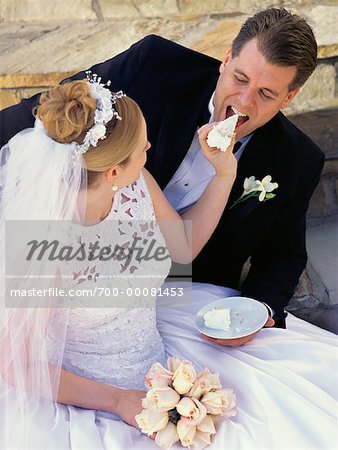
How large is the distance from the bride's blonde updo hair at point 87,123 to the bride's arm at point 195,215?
0.40m

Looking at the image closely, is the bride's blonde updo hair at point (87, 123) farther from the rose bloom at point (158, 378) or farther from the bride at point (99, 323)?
the rose bloom at point (158, 378)

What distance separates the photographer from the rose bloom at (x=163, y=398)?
1668mm

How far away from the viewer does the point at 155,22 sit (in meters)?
3.45

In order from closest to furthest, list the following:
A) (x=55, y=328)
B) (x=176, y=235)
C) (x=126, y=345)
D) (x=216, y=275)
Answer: (x=55, y=328)
(x=126, y=345)
(x=176, y=235)
(x=216, y=275)

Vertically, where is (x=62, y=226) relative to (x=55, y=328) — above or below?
above

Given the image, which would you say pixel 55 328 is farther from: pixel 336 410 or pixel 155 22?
pixel 155 22

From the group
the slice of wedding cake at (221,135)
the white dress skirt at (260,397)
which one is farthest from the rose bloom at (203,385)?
the slice of wedding cake at (221,135)

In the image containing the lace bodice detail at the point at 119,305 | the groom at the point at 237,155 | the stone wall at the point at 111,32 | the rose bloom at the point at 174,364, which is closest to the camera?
the rose bloom at the point at 174,364

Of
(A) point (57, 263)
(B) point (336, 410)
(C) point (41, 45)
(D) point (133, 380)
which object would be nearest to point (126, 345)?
(D) point (133, 380)

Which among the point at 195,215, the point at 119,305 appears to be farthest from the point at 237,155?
the point at 119,305

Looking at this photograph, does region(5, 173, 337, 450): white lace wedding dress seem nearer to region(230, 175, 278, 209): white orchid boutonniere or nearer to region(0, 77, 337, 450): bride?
region(0, 77, 337, 450): bride

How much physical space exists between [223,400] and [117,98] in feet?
2.78

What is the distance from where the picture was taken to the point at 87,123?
172 cm

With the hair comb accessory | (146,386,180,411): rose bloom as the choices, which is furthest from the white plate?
the hair comb accessory
